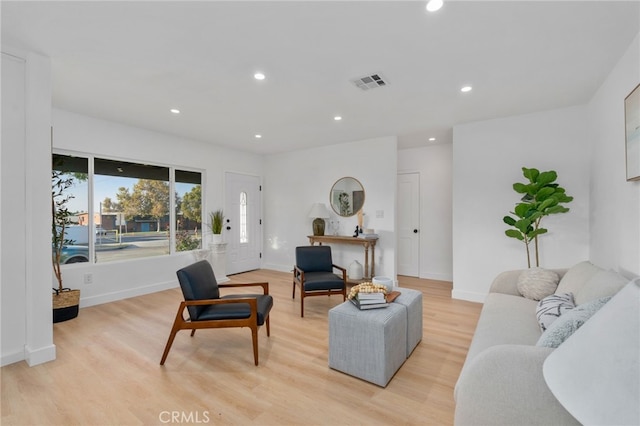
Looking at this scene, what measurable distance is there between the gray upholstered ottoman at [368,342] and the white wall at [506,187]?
2283mm

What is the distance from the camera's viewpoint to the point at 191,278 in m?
2.40

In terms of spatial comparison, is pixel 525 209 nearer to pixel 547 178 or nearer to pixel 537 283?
pixel 547 178

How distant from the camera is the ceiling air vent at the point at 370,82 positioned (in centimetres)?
271

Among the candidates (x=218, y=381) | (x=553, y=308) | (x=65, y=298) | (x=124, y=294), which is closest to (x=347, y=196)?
(x=553, y=308)

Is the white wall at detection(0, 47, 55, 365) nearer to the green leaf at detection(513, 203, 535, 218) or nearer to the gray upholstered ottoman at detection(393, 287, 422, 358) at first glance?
the gray upholstered ottoman at detection(393, 287, 422, 358)

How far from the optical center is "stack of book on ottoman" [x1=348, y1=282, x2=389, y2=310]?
227 centimetres

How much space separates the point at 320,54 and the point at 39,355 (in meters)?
3.45

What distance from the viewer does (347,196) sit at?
5301 millimetres

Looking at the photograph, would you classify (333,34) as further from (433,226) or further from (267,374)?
(433,226)

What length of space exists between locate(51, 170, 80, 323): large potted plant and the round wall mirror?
13.1 ft

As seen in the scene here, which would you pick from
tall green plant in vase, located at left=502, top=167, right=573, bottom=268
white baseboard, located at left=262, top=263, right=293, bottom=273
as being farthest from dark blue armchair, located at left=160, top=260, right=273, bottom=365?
white baseboard, located at left=262, top=263, right=293, bottom=273

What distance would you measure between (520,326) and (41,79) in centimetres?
429

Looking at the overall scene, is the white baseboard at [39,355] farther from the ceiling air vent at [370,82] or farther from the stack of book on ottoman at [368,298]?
the ceiling air vent at [370,82]

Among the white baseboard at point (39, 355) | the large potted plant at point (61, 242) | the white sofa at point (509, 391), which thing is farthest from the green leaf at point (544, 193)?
the large potted plant at point (61, 242)
